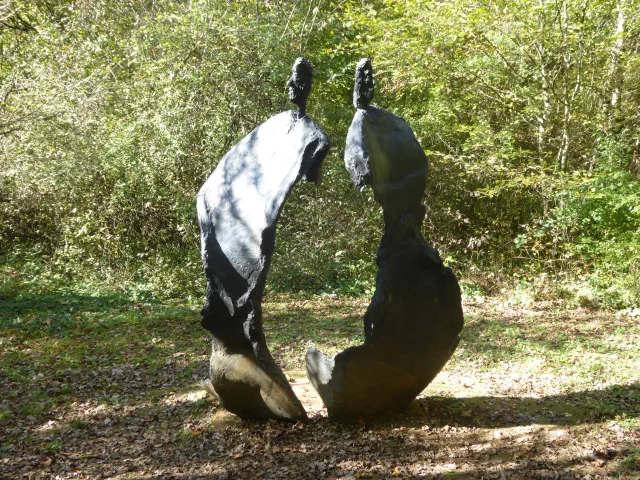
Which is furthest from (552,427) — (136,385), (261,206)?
(136,385)

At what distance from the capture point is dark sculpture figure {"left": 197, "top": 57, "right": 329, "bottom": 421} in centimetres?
480

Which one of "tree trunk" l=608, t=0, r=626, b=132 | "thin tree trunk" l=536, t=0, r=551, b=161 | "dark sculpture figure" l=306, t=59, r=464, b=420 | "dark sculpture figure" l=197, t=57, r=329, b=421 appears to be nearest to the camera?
"dark sculpture figure" l=306, t=59, r=464, b=420

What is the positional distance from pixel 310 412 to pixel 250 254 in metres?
1.65

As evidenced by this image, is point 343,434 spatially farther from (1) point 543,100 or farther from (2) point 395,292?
(1) point 543,100

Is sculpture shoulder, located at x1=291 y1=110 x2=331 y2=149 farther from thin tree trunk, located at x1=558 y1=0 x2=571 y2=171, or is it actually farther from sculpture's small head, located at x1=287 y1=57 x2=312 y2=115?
thin tree trunk, located at x1=558 y1=0 x2=571 y2=171

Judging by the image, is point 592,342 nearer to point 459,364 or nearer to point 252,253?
point 459,364

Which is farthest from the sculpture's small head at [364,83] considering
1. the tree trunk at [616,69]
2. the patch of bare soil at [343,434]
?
the tree trunk at [616,69]

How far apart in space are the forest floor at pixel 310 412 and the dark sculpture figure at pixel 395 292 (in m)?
0.50

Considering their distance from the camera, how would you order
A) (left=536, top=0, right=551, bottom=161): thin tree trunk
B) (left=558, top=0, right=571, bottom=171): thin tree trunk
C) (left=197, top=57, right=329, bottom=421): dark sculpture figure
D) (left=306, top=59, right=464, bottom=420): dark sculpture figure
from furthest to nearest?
(left=536, top=0, right=551, bottom=161): thin tree trunk, (left=558, top=0, right=571, bottom=171): thin tree trunk, (left=197, top=57, right=329, bottom=421): dark sculpture figure, (left=306, top=59, right=464, bottom=420): dark sculpture figure

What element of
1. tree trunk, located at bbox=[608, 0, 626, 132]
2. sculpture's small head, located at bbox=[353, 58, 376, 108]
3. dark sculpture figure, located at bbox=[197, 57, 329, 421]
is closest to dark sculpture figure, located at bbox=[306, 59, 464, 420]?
sculpture's small head, located at bbox=[353, 58, 376, 108]

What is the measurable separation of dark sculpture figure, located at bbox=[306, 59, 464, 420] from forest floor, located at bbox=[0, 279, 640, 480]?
0.50 m

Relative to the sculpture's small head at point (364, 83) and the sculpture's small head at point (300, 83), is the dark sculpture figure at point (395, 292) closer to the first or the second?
the sculpture's small head at point (364, 83)

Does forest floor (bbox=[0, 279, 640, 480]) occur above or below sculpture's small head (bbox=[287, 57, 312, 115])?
below

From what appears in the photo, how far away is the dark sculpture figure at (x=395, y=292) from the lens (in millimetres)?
4668
